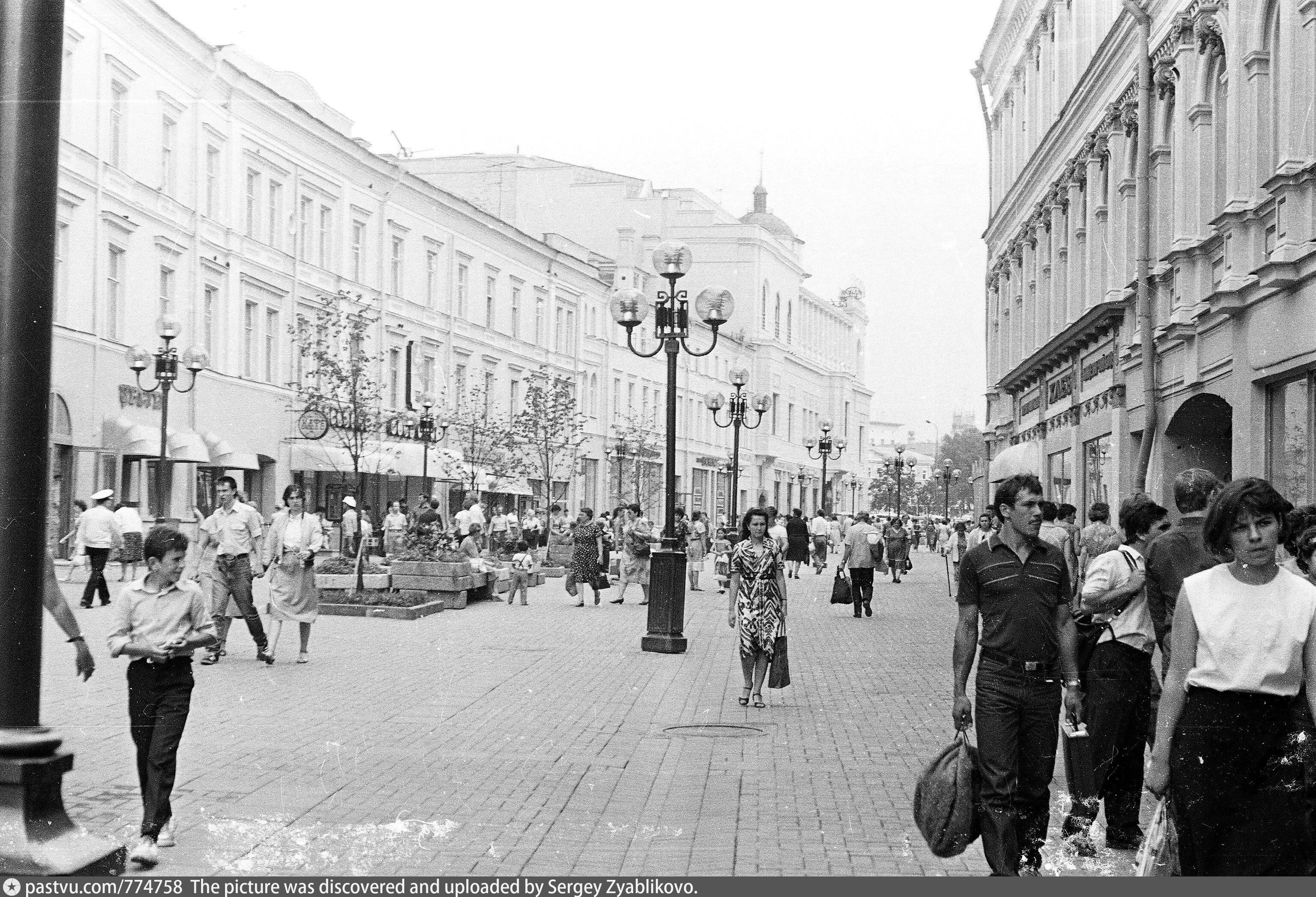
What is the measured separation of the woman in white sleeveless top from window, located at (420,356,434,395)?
39.0 meters

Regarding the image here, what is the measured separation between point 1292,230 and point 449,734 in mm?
9154

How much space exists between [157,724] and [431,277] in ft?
128

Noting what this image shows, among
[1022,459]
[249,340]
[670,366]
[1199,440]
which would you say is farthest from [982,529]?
[249,340]

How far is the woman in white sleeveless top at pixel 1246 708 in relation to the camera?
4.45m

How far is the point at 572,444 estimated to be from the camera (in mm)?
51062

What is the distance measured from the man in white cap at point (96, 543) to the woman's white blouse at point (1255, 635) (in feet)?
57.9

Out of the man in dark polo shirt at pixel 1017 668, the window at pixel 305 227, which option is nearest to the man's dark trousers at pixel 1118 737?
the man in dark polo shirt at pixel 1017 668

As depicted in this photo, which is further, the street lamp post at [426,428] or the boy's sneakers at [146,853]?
the street lamp post at [426,428]

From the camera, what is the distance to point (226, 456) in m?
32.9

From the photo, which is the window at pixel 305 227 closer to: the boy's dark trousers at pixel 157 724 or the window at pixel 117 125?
the window at pixel 117 125

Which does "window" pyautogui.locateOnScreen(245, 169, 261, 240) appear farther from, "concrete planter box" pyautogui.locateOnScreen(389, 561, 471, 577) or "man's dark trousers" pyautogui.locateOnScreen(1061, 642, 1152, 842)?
"man's dark trousers" pyautogui.locateOnScreen(1061, 642, 1152, 842)

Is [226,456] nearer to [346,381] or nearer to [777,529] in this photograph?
[346,381]

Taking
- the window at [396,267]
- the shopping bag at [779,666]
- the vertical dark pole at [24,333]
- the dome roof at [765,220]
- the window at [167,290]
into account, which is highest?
the dome roof at [765,220]

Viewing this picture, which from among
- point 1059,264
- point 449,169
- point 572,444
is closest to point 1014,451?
point 1059,264
